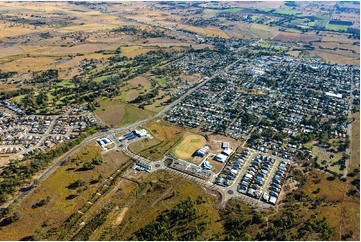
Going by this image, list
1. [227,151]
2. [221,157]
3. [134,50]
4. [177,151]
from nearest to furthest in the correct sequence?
[221,157], [227,151], [177,151], [134,50]

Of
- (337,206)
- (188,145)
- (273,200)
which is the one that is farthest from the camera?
(188,145)

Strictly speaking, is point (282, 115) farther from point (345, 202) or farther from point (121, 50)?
point (121, 50)

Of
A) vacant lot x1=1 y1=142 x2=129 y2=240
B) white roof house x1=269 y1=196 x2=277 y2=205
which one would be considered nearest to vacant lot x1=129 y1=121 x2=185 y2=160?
vacant lot x1=1 y1=142 x2=129 y2=240

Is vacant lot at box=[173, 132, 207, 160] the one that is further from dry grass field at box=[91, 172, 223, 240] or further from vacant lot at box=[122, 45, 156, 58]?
vacant lot at box=[122, 45, 156, 58]

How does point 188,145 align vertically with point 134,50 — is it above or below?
above

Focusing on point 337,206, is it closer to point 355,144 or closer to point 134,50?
point 355,144

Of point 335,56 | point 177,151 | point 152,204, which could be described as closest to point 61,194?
point 152,204

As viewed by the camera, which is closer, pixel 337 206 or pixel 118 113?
pixel 337 206

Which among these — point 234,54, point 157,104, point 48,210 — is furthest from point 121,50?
point 48,210
